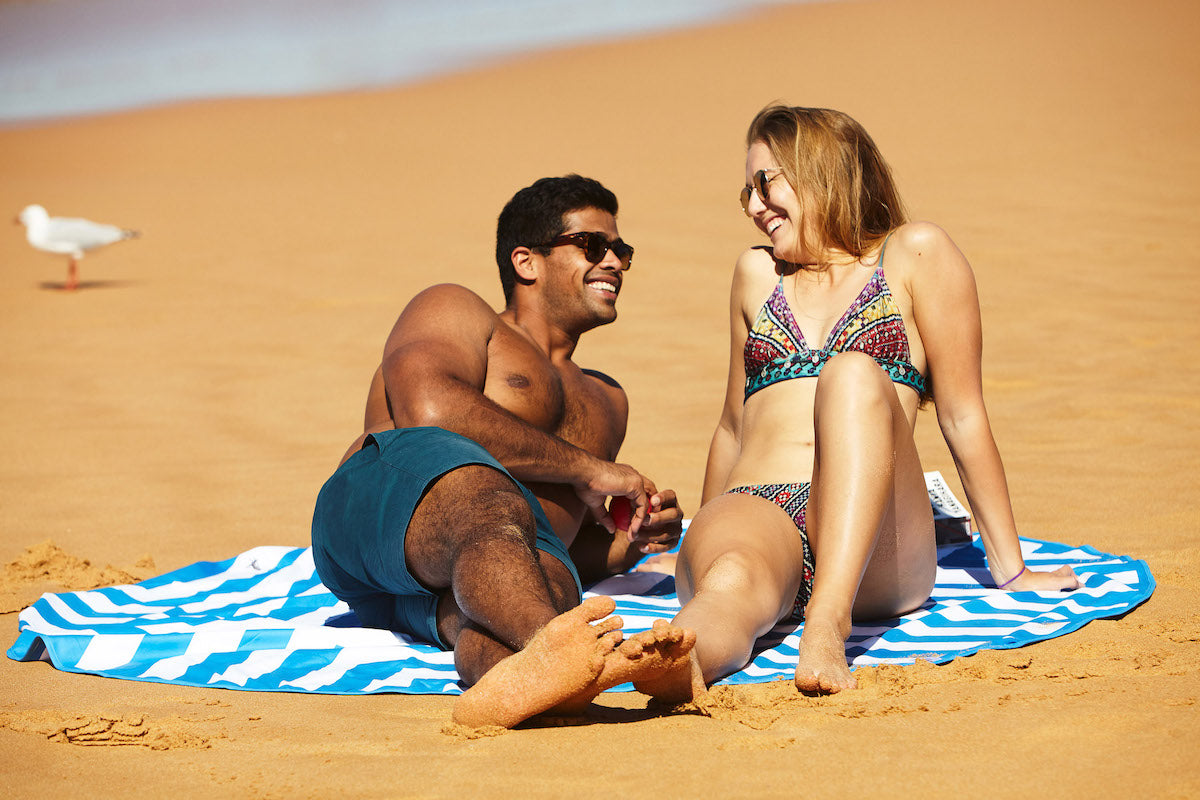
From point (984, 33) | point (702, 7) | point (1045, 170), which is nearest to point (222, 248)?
point (1045, 170)

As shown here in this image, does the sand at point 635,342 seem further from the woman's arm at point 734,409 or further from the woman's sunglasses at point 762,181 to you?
the woman's sunglasses at point 762,181

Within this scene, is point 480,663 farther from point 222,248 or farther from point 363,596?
point 222,248

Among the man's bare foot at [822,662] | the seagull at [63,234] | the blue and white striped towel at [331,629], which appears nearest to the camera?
the man's bare foot at [822,662]

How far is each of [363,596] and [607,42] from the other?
25.9 meters

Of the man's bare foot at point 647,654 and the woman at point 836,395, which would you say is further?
the woman at point 836,395

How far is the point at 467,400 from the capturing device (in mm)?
3387

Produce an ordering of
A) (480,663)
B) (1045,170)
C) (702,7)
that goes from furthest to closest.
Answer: (702,7), (1045,170), (480,663)

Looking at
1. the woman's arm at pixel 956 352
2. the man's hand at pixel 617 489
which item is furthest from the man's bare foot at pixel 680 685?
the woman's arm at pixel 956 352

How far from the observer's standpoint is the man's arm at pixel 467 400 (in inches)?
132

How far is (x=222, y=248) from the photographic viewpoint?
13.2 meters

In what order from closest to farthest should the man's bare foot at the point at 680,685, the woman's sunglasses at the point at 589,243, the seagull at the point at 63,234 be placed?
1. the man's bare foot at the point at 680,685
2. the woman's sunglasses at the point at 589,243
3. the seagull at the point at 63,234

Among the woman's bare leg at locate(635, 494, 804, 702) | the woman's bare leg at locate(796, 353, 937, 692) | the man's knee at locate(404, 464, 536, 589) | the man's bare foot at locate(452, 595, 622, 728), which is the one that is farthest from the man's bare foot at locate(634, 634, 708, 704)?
the man's knee at locate(404, 464, 536, 589)

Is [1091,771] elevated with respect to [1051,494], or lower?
elevated

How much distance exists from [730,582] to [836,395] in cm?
51
